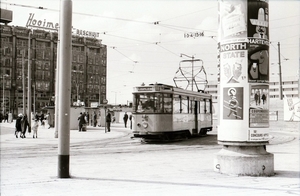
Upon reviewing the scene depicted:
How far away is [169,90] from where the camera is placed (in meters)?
21.4

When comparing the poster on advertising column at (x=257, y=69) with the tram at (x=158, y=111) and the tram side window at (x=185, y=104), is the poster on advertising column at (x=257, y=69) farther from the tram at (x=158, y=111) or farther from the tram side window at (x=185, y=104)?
the tram side window at (x=185, y=104)

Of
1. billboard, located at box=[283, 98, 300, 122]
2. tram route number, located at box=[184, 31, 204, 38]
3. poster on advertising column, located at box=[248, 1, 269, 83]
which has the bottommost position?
billboard, located at box=[283, 98, 300, 122]

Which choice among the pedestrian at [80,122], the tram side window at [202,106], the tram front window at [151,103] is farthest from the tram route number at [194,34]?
the pedestrian at [80,122]

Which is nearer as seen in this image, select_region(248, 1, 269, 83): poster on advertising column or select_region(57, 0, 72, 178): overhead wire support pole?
select_region(57, 0, 72, 178): overhead wire support pole

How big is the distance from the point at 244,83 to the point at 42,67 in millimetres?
94968

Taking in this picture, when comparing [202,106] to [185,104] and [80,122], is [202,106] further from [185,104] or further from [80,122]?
[80,122]

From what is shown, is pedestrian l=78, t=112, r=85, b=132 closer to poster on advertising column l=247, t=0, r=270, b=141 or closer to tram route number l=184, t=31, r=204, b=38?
tram route number l=184, t=31, r=204, b=38

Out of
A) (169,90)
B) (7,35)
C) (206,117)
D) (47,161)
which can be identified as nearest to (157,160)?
(47,161)

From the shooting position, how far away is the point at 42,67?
10056cm

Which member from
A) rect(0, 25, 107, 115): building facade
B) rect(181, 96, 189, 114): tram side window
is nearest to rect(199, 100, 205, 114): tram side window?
rect(181, 96, 189, 114): tram side window

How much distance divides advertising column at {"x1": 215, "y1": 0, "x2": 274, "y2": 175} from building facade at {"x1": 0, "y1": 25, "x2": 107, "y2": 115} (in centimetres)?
7575

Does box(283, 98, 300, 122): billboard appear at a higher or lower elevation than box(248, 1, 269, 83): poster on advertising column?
lower

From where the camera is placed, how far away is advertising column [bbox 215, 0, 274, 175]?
999 cm

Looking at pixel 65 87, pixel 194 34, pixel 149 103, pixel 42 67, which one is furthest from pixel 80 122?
pixel 42 67
